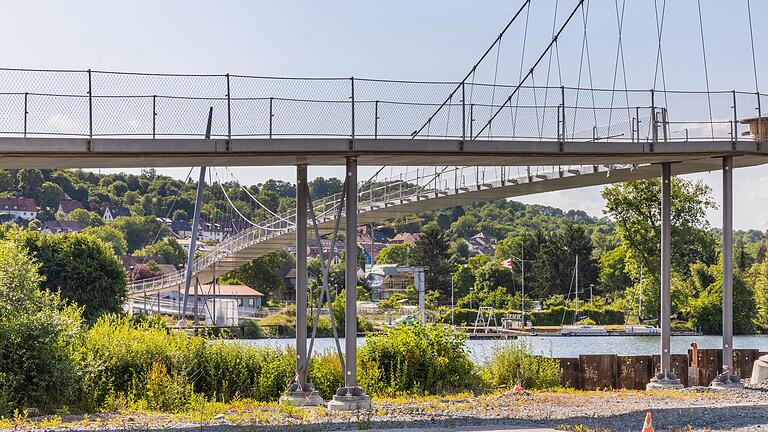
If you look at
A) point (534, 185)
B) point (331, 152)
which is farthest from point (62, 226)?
point (331, 152)

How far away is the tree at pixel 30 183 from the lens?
127 meters

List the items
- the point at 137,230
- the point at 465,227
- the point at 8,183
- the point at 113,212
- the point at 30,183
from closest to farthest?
the point at 137,230
the point at 113,212
the point at 30,183
the point at 8,183
the point at 465,227

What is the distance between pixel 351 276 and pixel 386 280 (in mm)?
87566

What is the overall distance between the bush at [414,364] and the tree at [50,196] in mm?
107838

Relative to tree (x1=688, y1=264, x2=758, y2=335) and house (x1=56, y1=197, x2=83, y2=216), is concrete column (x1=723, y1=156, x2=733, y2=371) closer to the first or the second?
tree (x1=688, y1=264, x2=758, y2=335)

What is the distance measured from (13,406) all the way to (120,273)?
25.3 m

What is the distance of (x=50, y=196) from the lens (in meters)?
125

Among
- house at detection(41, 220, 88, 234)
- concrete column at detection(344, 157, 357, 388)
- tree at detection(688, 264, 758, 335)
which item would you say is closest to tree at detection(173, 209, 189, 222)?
house at detection(41, 220, 88, 234)

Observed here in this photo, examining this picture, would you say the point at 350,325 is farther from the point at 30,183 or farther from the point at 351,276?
the point at 30,183

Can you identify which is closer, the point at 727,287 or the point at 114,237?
the point at 727,287

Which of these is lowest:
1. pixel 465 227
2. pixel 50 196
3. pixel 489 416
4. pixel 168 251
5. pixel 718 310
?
pixel 718 310

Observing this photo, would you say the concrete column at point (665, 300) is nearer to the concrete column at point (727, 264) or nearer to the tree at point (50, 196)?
the concrete column at point (727, 264)

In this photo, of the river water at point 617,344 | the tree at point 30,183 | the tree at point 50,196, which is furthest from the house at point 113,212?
the river water at point 617,344

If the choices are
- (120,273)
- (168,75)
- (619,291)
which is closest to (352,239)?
(168,75)
